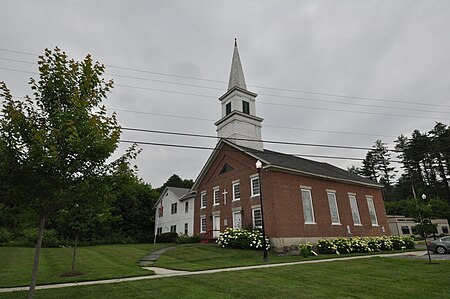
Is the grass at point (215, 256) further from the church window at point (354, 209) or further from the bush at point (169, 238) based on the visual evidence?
the bush at point (169, 238)

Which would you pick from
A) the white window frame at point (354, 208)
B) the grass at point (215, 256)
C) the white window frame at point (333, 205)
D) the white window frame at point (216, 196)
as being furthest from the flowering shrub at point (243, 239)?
the white window frame at point (354, 208)


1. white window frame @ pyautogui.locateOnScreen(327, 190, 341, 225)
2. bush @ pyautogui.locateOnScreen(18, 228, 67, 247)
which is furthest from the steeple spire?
bush @ pyautogui.locateOnScreen(18, 228, 67, 247)

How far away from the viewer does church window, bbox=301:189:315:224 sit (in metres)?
25.8

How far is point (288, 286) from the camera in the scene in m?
9.80

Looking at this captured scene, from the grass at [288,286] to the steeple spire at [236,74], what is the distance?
23478mm

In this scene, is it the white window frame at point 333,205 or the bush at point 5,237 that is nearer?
the white window frame at point 333,205

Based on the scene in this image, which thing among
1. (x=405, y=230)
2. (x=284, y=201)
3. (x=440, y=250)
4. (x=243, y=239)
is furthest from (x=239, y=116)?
(x=405, y=230)

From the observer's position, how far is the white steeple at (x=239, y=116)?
3072 centimetres

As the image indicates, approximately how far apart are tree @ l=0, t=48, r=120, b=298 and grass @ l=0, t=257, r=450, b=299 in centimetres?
271

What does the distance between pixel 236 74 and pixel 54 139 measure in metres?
28.6

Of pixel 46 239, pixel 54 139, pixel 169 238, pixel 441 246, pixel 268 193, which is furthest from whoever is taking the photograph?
pixel 169 238

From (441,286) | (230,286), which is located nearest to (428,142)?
(441,286)

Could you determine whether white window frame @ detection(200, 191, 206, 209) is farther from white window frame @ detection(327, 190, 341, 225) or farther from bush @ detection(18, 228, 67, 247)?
bush @ detection(18, 228, 67, 247)

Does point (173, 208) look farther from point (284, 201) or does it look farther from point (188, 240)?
point (284, 201)
